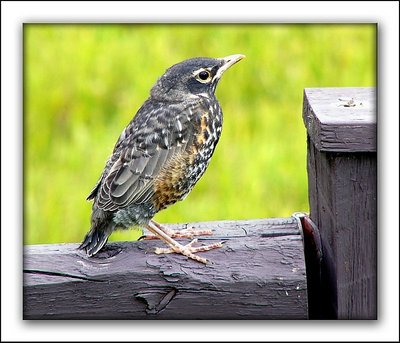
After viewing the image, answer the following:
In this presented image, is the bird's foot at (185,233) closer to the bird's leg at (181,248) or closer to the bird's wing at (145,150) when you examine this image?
the bird's leg at (181,248)

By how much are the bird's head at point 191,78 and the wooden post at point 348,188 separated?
1.06 ft

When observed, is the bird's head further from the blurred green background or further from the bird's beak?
the blurred green background

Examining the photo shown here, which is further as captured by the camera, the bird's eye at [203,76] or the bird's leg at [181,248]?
the bird's eye at [203,76]

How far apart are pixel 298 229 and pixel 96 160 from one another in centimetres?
176

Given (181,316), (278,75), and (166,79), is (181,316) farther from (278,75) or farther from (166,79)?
(278,75)

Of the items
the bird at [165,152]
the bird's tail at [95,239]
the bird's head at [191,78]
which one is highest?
the bird's head at [191,78]

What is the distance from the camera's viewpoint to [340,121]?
351cm

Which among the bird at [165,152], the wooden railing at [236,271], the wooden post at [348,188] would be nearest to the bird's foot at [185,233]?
the bird at [165,152]

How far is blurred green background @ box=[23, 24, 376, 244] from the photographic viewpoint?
16.3 ft

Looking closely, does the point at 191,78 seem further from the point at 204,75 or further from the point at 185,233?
the point at 185,233

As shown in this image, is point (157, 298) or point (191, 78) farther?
point (191, 78)

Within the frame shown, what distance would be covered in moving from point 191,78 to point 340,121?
1.91 feet

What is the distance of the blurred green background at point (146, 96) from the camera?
4977 millimetres

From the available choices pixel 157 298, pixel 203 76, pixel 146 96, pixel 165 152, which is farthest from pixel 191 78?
pixel 146 96
